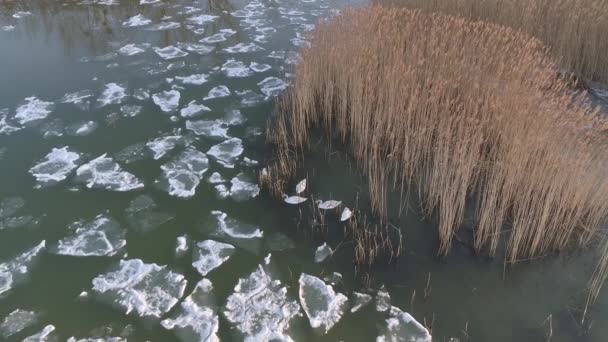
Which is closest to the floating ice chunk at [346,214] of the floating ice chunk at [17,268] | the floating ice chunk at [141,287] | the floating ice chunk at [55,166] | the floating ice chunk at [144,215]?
the floating ice chunk at [141,287]

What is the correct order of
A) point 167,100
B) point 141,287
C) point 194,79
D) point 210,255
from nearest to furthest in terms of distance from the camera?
point 141,287 < point 210,255 < point 167,100 < point 194,79

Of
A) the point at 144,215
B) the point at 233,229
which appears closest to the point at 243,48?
the point at 144,215

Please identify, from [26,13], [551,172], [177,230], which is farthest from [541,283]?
[26,13]

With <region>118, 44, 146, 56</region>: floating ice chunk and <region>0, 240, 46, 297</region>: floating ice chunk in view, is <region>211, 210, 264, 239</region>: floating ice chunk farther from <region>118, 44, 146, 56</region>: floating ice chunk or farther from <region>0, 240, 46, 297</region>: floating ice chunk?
<region>118, 44, 146, 56</region>: floating ice chunk

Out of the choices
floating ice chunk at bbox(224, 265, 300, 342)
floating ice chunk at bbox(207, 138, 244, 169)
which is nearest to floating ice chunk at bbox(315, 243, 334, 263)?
floating ice chunk at bbox(224, 265, 300, 342)

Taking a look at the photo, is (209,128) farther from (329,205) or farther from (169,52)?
(169,52)

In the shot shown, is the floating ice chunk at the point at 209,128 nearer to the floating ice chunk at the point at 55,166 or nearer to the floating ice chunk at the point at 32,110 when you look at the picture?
the floating ice chunk at the point at 55,166

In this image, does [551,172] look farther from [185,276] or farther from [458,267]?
[185,276]
